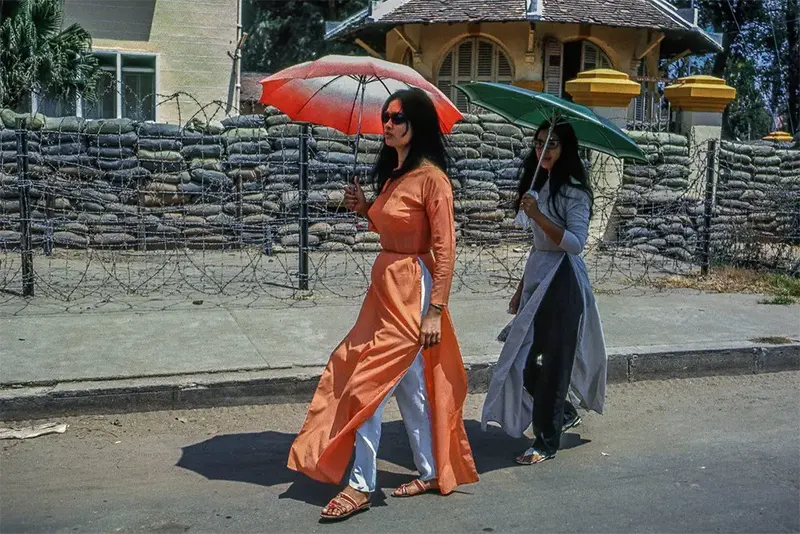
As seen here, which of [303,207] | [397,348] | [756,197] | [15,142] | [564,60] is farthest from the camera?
[564,60]

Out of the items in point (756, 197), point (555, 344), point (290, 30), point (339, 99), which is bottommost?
point (555, 344)

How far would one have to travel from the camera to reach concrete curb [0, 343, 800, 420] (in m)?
5.87

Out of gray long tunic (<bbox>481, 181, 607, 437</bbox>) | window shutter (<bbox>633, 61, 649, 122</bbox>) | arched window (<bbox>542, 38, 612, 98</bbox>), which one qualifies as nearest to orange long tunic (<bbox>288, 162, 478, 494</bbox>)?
gray long tunic (<bbox>481, 181, 607, 437</bbox>)

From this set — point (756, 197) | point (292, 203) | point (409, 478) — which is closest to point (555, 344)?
point (409, 478)

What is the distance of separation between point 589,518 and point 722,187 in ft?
28.2

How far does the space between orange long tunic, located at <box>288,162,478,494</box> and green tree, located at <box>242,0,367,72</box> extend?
26.6m

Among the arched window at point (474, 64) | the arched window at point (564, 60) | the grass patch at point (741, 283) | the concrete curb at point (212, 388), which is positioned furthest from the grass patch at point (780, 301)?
the arched window at point (474, 64)

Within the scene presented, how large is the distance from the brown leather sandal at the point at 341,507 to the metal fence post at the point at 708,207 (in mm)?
7032

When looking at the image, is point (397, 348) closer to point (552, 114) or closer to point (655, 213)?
point (552, 114)

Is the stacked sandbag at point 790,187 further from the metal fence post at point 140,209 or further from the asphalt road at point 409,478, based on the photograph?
the metal fence post at point 140,209

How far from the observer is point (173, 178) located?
11633 mm

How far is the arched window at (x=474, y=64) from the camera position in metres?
19.7

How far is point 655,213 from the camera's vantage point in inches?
477

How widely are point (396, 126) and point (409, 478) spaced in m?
1.79
